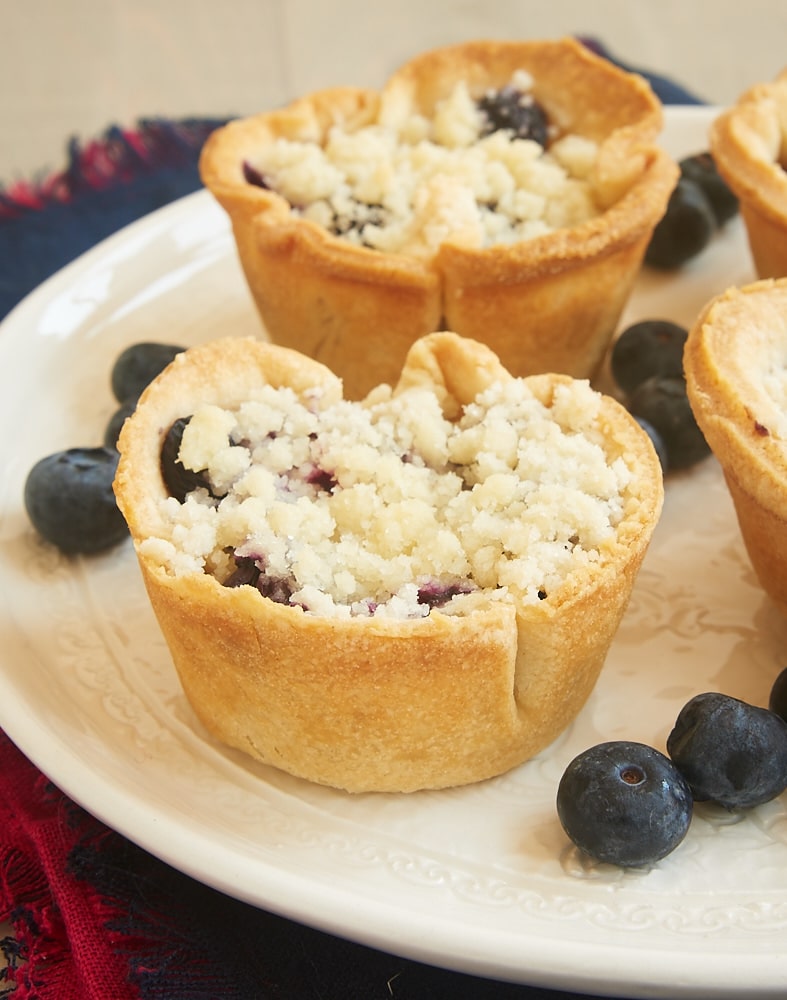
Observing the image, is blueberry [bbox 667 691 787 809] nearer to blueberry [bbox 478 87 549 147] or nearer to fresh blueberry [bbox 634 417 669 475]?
fresh blueberry [bbox 634 417 669 475]

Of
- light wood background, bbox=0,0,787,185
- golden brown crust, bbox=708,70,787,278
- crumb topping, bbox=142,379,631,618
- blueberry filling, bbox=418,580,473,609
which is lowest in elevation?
light wood background, bbox=0,0,787,185

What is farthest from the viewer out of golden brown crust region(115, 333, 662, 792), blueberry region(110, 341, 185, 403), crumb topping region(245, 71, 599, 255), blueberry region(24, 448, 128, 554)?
blueberry region(110, 341, 185, 403)

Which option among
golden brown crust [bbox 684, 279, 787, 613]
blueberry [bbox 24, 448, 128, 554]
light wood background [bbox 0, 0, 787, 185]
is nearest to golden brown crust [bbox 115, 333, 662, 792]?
golden brown crust [bbox 684, 279, 787, 613]

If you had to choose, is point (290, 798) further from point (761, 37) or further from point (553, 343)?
point (761, 37)

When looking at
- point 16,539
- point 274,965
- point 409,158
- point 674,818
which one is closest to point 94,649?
point 16,539

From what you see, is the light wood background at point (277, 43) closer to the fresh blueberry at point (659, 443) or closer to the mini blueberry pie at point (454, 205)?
the mini blueberry pie at point (454, 205)

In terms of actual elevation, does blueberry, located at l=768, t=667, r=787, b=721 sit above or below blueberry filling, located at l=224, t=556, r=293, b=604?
below

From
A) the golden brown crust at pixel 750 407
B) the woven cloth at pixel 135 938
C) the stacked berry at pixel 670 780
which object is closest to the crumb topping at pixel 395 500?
the golden brown crust at pixel 750 407

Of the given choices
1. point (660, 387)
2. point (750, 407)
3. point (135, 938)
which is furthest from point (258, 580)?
point (660, 387)
